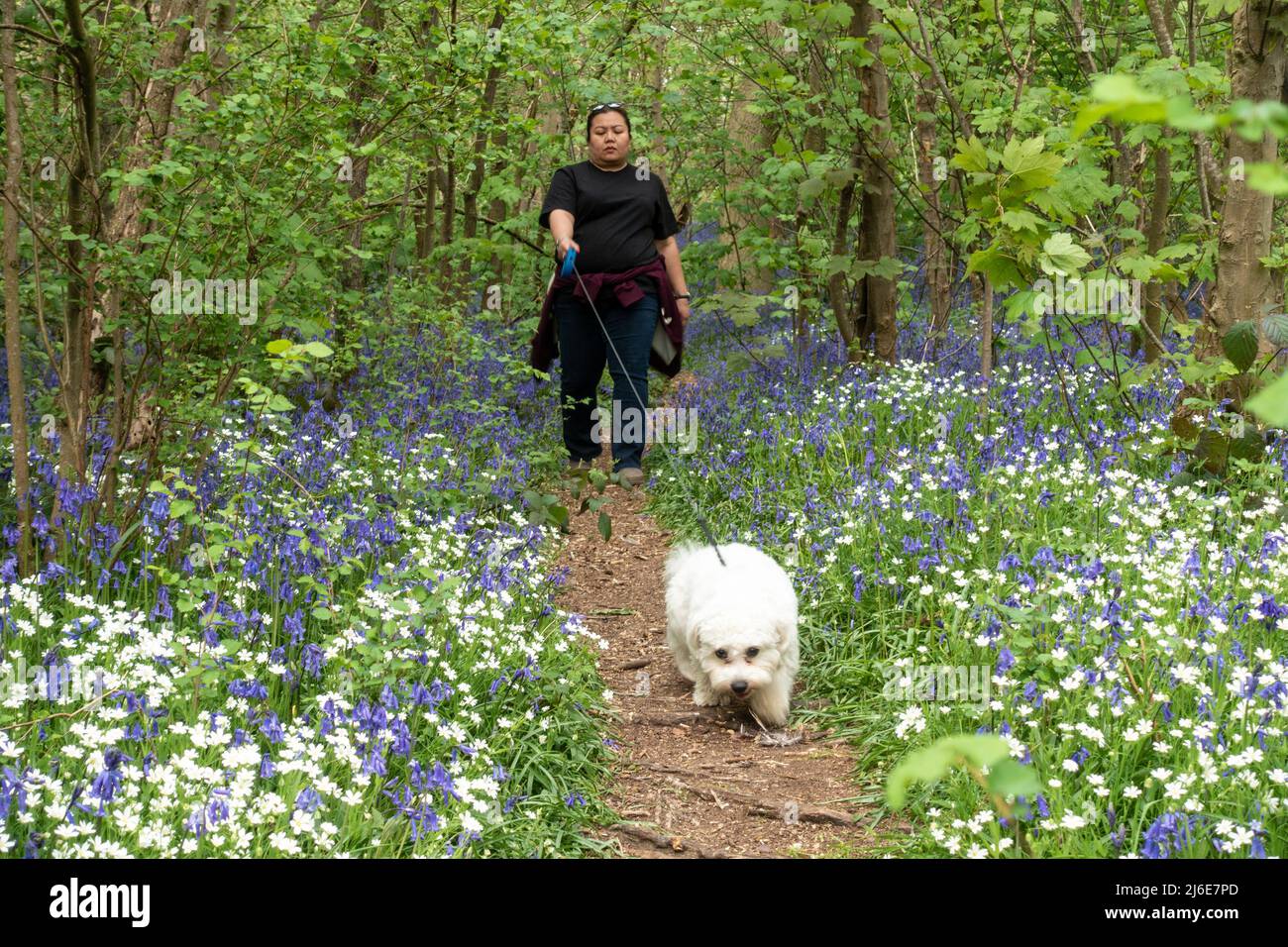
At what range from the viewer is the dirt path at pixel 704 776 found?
4117mm

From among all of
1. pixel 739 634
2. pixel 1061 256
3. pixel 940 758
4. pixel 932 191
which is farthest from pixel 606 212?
pixel 940 758

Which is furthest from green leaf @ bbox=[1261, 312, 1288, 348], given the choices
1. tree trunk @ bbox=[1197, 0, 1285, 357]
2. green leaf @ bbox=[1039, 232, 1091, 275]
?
green leaf @ bbox=[1039, 232, 1091, 275]

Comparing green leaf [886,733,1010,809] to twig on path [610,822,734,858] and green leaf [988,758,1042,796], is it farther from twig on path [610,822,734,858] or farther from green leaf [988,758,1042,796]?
twig on path [610,822,734,858]

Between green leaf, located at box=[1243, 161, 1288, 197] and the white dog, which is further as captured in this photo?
the white dog

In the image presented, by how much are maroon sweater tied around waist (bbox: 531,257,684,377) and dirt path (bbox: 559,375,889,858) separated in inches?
91.1

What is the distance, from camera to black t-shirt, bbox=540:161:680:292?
7910mm

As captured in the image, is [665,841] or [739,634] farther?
[739,634]

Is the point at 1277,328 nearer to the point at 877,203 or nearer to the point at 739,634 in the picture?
the point at 739,634

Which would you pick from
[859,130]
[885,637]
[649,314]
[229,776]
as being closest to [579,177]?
[649,314]

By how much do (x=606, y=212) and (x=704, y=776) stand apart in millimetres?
4498

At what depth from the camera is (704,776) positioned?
471 centimetres

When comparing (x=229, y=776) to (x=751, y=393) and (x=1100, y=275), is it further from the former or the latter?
(x=751, y=393)

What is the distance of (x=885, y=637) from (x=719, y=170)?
25.4 ft

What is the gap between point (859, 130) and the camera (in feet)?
29.4
